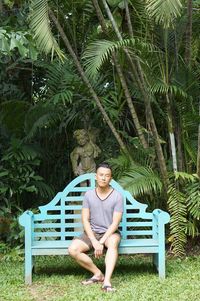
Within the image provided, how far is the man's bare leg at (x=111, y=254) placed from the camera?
15.0ft

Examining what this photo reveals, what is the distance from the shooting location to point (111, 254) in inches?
185

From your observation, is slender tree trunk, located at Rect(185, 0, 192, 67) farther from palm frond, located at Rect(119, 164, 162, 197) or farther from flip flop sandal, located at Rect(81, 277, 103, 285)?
flip flop sandal, located at Rect(81, 277, 103, 285)

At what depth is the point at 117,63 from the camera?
237 inches

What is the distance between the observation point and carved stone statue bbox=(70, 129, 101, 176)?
6656 mm

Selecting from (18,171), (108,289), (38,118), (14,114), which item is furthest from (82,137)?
(108,289)

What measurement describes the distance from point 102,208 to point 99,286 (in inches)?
28.9

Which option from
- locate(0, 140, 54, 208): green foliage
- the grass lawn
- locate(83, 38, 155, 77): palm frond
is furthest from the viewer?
locate(0, 140, 54, 208): green foliage

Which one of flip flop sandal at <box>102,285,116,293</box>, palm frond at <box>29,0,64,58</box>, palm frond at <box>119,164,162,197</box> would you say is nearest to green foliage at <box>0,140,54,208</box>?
palm frond at <box>119,164,162,197</box>

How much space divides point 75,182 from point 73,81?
6.24 feet

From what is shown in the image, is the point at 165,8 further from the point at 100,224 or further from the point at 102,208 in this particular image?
the point at 100,224

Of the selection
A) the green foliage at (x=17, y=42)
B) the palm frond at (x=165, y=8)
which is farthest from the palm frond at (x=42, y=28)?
the palm frond at (x=165, y=8)

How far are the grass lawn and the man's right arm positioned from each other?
30 cm

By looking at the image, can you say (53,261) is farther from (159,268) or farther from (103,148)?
A: (103,148)

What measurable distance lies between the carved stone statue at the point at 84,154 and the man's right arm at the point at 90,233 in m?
1.71
